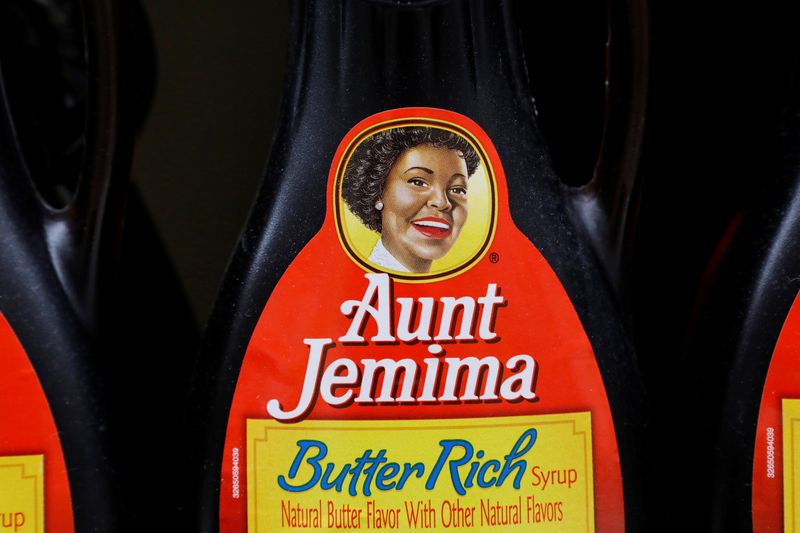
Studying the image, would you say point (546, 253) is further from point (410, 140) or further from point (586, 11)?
point (586, 11)

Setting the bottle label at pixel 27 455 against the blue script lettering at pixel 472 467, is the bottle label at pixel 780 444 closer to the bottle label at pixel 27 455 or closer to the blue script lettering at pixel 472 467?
the blue script lettering at pixel 472 467

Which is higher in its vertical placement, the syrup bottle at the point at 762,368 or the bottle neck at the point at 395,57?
the bottle neck at the point at 395,57

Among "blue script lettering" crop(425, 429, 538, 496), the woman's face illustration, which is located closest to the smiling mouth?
the woman's face illustration

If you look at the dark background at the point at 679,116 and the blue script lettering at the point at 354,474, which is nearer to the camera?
the blue script lettering at the point at 354,474

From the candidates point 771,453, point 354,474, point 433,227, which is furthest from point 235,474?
point 771,453

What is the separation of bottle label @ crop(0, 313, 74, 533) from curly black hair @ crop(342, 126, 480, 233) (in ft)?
0.81

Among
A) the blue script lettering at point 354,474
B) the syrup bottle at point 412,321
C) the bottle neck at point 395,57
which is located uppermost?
the bottle neck at point 395,57

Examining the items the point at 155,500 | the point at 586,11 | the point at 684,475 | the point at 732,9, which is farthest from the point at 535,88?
the point at 155,500

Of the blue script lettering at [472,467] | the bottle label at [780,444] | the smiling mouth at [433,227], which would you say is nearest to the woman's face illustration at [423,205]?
the smiling mouth at [433,227]

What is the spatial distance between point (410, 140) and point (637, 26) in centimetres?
17

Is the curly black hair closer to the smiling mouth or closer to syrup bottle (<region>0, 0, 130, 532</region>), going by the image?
the smiling mouth

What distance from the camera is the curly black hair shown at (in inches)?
22.5

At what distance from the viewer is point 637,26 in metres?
0.57

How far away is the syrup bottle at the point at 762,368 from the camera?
556 mm
